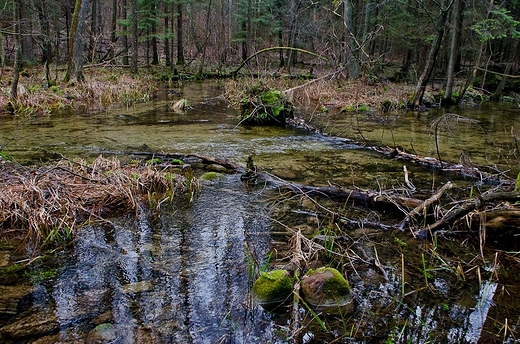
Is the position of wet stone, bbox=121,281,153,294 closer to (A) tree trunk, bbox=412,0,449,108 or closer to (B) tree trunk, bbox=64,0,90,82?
(A) tree trunk, bbox=412,0,449,108

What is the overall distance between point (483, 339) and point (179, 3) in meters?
28.9

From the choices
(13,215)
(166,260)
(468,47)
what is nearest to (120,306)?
(166,260)

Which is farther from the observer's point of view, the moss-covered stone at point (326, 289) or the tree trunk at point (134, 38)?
the tree trunk at point (134, 38)

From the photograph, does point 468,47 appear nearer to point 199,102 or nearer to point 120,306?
point 199,102

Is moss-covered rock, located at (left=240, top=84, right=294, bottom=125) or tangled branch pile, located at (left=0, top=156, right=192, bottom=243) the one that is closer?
tangled branch pile, located at (left=0, top=156, right=192, bottom=243)

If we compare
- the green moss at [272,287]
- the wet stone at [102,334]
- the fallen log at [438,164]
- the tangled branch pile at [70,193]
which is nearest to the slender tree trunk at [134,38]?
the fallen log at [438,164]

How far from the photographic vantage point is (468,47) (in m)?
19.9

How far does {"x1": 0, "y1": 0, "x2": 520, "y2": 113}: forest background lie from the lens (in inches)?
529

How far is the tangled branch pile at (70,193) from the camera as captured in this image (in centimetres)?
423

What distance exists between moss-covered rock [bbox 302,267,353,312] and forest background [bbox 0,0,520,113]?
5.99 metres

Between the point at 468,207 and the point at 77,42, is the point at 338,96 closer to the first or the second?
the point at 77,42

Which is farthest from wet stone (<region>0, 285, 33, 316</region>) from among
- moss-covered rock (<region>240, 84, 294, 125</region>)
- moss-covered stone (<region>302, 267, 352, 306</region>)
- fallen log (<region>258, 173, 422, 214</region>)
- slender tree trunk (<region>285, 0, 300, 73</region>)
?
slender tree trunk (<region>285, 0, 300, 73</region>)

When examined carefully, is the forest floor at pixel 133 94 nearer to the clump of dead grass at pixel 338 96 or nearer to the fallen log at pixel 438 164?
the clump of dead grass at pixel 338 96

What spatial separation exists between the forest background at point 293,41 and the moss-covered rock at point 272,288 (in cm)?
610
